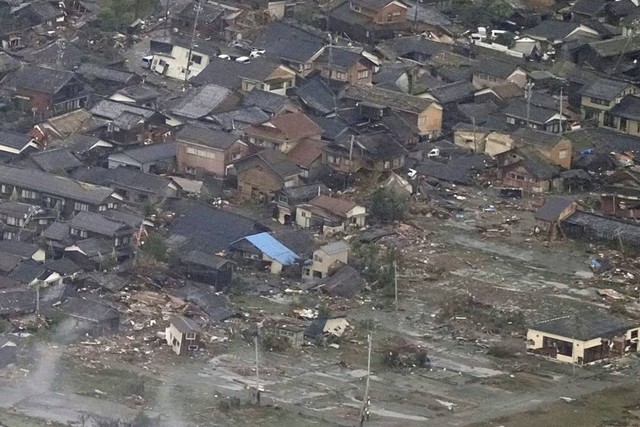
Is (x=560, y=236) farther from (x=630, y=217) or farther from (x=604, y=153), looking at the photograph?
(x=604, y=153)

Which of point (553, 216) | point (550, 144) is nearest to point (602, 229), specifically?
point (553, 216)

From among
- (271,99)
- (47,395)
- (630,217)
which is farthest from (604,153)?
(47,395)

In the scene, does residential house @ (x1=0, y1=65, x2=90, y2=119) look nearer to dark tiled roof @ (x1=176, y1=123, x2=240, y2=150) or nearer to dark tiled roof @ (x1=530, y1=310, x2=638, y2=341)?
dark tiled roof @ (x1=176, y1=123, x2=240, y2=150)

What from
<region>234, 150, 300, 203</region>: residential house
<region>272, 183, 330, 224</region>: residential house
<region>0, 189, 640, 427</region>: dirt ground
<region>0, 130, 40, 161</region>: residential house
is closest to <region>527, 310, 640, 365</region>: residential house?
<region>0, 189, 640, 427</region>: dirt ground

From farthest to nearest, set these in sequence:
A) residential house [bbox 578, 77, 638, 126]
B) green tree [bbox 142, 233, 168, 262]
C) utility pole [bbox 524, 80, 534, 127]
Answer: residential house [bbox 578, 77, 638, 126] → utility pole [bbox 524, 80, 534, 127] → green tree [bbox 142, 233, 168, 262]

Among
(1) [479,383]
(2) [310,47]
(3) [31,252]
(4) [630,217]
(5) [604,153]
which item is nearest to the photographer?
(1) [479,383]

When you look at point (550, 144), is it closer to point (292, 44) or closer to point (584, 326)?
point (292, 44)

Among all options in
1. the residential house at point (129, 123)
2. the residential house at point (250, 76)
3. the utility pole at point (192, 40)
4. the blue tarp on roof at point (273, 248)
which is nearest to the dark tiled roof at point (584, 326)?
the blue tarp on roof at point (273, 248)
